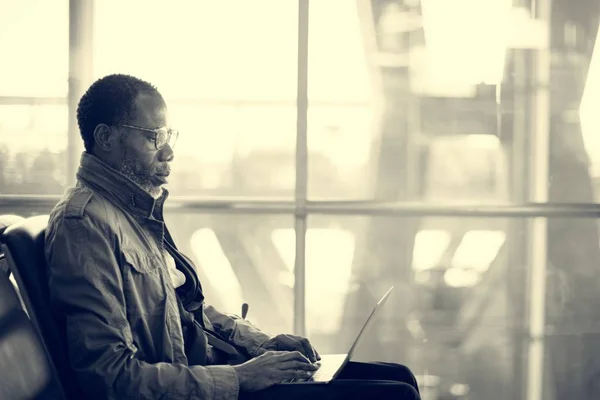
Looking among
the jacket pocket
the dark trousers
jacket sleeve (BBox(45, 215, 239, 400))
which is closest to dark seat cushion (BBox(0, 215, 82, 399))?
jacket sleeve (BBox(45, 215, 239, 400))

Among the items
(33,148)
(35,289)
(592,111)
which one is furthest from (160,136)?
(592,111)

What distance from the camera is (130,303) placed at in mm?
1896

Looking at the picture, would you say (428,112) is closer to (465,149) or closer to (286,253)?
(465,149)

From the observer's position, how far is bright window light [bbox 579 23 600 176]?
11.3 feet

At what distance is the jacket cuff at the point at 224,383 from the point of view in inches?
72.3

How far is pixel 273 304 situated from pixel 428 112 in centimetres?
96

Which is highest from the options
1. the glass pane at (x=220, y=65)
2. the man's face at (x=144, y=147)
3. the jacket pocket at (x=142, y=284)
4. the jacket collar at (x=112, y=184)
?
the glass pane at (x=220, y=65)

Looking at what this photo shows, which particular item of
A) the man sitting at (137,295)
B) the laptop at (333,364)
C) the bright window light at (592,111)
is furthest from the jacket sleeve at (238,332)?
the bright window light at (592,111)

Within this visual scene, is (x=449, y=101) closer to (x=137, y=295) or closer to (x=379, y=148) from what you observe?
(x=379, y=148)

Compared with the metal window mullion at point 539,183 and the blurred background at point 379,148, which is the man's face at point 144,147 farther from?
the metal window mullion at point 539,183

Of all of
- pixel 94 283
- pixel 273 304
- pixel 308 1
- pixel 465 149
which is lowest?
pixel 273 304

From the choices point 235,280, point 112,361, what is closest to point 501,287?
point 235,280

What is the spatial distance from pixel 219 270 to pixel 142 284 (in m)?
1.59

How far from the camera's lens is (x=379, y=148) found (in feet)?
11.3
